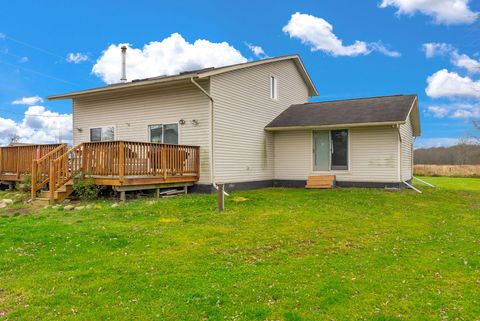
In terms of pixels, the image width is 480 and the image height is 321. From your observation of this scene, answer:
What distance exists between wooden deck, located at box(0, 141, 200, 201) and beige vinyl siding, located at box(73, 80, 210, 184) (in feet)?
2.37

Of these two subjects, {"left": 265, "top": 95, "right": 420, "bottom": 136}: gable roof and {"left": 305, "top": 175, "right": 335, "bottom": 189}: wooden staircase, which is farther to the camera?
{"left": 305, "top": 175, "right": 335, "bottom": 189}: wooden staircase

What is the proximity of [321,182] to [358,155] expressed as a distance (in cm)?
169

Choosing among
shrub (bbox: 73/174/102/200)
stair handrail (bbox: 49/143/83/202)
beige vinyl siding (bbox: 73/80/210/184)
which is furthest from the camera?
beige vinyl siding (bbox: 73/80/210/184)

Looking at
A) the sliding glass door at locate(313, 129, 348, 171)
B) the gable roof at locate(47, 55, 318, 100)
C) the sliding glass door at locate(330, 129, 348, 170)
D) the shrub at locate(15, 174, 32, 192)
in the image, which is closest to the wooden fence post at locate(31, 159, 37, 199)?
the shrub at locate(15, 174, 32, 192)

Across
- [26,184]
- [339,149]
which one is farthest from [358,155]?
[26,184]

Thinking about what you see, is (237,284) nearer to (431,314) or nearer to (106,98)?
(431,314)

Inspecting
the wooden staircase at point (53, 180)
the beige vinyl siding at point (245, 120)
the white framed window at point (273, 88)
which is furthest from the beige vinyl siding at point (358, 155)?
the wooden staircase at point (53, 180)

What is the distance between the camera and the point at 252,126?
14297 millimetres

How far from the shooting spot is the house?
12.5 m

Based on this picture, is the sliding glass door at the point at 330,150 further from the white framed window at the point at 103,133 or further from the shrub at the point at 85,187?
the shrub at the point at 85,187

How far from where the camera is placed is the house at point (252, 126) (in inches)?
491

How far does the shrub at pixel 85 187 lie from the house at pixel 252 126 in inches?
131

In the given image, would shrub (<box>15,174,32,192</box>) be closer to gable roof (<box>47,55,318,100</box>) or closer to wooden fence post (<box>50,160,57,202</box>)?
wooden fence post (<box>50,160,57,202</box>)

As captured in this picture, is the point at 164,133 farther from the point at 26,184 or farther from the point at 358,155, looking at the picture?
the point at 358,155
